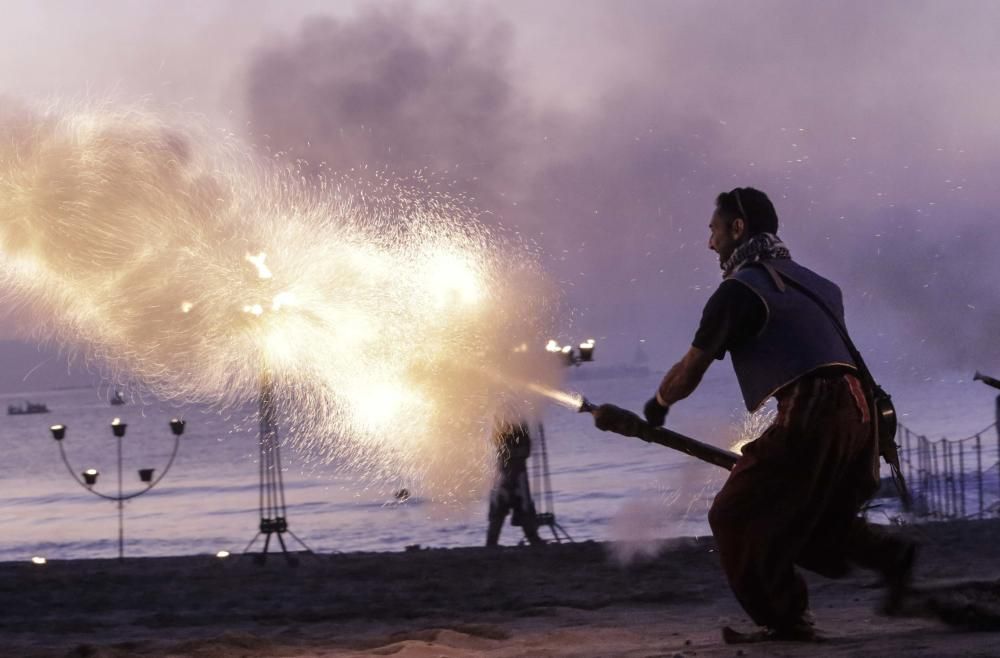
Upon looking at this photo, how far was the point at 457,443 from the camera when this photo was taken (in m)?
9.51

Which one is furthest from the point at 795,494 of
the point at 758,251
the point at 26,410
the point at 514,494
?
the point at 26,410

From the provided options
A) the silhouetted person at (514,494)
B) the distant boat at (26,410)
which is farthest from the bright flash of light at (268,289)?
the distant boat at (26,410)

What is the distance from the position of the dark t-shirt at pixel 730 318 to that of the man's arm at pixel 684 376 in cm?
4

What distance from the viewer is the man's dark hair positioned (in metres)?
5.26

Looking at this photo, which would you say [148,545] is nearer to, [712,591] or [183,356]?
[183,356]

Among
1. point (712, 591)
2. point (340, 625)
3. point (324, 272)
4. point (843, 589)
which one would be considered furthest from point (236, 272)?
point (843, 589)

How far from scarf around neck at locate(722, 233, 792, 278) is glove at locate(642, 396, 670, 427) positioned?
62 cm

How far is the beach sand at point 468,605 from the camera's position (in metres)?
5.49

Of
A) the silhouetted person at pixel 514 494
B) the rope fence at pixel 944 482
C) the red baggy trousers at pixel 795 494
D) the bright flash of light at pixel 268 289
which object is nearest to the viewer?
the red baggy trousers at pixel 795 494

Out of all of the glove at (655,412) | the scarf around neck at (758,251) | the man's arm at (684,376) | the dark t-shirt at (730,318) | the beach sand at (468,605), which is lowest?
the beach sand at (468,605)

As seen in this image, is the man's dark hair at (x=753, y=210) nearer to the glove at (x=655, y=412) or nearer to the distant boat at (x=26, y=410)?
the glove at (x=655, y=412)

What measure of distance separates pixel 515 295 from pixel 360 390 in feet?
4.77

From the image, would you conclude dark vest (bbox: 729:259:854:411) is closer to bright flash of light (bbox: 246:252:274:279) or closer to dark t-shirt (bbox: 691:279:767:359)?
dark t-shirt (bbox: 691:279:767:359)

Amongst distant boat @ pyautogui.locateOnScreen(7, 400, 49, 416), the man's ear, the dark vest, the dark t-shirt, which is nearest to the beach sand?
the dark vest
